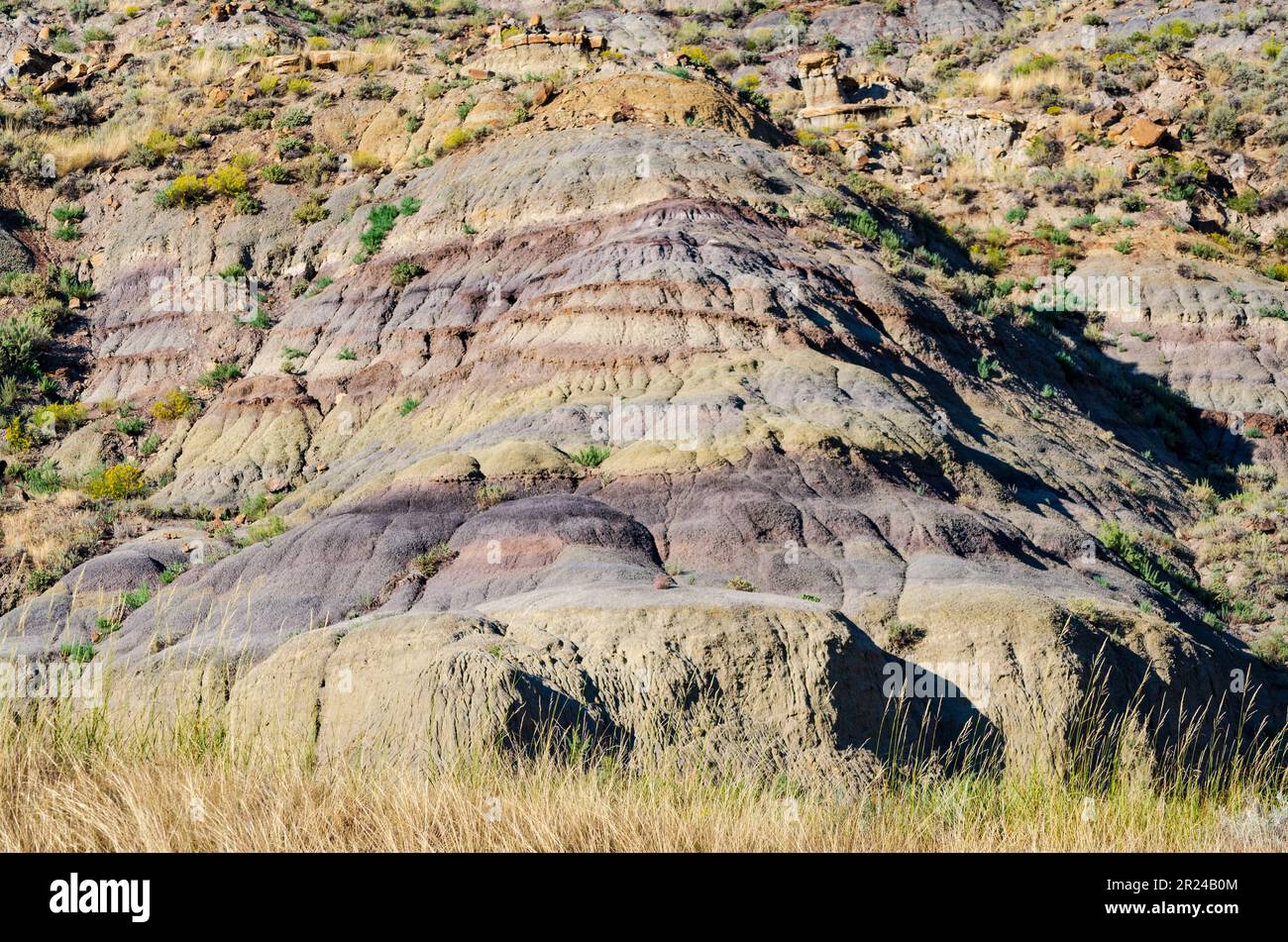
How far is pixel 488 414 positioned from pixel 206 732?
1398 centimetres

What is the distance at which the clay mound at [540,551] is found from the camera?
13047mm

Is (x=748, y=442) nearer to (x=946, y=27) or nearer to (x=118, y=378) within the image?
(x=118, y=378)

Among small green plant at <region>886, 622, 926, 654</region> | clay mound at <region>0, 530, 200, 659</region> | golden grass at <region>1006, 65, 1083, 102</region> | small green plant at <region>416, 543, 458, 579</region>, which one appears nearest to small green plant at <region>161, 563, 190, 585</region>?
clay mound at <region>0, 530, 200, 659</region>

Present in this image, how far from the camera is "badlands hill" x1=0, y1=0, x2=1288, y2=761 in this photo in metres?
10.5

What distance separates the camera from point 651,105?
98.1ft

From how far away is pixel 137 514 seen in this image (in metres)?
21.8

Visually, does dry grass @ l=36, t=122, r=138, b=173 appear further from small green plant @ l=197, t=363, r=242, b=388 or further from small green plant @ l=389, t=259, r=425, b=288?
small green plant @ l=389, t=259, r=425, b=288

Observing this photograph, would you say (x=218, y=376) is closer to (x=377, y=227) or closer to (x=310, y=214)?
(x=377, y=227)

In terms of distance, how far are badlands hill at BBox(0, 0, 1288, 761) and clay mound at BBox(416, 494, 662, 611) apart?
0.08m

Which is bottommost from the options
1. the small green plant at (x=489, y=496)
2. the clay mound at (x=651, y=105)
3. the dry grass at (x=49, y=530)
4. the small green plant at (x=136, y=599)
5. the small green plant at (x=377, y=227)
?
the dry grass at (x=49, y=530)

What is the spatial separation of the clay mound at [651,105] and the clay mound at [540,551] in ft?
58.1

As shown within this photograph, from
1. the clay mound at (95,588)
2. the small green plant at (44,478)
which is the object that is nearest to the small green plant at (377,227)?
the small green plant at (44,478)

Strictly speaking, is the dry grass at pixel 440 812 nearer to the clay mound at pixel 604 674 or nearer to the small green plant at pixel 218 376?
the clay mound at pixel 604 674
